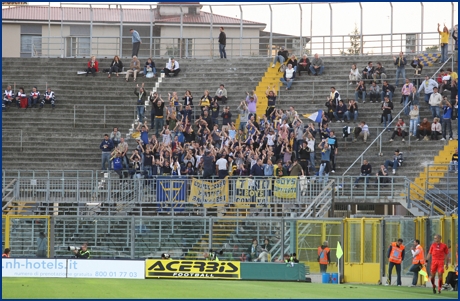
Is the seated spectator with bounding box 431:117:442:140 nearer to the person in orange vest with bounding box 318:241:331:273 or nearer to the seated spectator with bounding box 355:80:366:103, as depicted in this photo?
the seated spectator with bounding box 355:80:366:103

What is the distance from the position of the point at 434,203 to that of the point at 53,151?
16625 millimetres

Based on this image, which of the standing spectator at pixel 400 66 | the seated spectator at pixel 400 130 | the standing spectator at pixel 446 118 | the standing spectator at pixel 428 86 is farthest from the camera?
the standing spectator at pixel 400 66

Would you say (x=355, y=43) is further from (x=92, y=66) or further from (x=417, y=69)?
(x=92, y=66)

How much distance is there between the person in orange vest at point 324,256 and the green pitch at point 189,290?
2117 mm

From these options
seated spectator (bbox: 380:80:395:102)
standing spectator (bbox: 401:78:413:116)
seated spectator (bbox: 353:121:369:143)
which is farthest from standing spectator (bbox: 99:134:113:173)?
standing spectator (bbox: 401:78:413:116)

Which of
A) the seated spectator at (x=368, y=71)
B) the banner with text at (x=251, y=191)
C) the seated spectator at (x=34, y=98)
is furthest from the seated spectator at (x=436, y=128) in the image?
the seated spectator at (x=34, y=98)

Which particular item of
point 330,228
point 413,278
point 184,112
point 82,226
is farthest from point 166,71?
point 413,278

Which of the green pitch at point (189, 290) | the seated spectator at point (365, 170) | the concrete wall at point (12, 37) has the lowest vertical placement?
the green pitch at point (189, 290)

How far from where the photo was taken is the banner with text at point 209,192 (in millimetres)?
37709

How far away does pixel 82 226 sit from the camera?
120 ft

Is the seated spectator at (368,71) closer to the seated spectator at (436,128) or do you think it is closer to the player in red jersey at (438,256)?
the seated spectator at (436,128)

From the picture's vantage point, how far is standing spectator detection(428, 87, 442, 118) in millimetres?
41656

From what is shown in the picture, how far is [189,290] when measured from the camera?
85.6 feet

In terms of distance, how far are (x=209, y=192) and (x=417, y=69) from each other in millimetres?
12615
